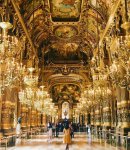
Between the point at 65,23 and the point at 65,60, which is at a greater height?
the point at 65,23

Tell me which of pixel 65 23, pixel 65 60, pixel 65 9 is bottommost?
pixel 65 60

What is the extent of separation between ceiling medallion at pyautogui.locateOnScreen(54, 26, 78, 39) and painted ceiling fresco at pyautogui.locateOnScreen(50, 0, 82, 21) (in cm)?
214

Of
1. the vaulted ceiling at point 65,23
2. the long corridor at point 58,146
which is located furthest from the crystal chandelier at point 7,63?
the vaulted ceiling at point 65,23

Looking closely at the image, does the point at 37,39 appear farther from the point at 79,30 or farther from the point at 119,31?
the point at 119,31

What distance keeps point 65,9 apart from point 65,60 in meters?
11.4

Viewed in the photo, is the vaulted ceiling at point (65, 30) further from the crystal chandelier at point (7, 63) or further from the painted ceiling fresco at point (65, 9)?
the crystal chandelier at point (7, 63)

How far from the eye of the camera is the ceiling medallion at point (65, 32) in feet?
83.5

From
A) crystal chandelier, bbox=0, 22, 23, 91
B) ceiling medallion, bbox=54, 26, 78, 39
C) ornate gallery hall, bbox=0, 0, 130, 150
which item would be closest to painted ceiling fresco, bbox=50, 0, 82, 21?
ornate gallery hall, bbox=0, 0, 130, 150

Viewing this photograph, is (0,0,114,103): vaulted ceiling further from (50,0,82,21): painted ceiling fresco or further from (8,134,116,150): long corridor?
(8,134,116,150): long corridor

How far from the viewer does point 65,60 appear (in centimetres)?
3231

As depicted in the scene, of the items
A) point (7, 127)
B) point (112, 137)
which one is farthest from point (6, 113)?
point (112, 137)

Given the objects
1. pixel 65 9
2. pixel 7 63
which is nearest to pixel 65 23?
pixel 65 9

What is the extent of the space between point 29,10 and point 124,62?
11.1m

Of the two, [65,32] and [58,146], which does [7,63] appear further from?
[65,32]
